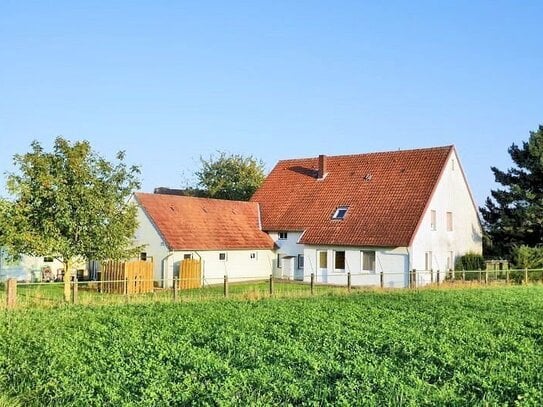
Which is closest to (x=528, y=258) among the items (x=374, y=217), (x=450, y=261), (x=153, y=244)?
(x=450, y=261)

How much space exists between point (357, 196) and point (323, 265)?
4800 millimetres

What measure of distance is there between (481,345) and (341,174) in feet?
92.0

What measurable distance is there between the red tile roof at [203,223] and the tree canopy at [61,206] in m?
→ 7.48

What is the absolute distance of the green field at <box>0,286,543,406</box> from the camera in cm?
828

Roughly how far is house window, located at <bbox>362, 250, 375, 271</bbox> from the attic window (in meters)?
3.17

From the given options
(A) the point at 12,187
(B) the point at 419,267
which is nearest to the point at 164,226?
(A) the point at 12,187

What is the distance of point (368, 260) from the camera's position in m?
33.5

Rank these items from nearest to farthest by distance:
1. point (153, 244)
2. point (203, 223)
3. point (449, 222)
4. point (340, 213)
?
point (153, 244) < point (203, 223) < point (340, 213) < point (449, 222)

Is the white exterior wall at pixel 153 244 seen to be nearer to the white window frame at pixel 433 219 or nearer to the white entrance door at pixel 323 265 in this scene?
the white entrance door at pixel 323 265

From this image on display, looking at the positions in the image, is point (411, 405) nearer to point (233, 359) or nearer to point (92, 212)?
point (233, 359)

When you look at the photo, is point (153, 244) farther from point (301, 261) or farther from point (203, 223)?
point (301, 261)

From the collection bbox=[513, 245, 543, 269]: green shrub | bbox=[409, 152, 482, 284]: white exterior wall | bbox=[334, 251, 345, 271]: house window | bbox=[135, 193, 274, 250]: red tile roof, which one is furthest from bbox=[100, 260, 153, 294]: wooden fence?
bbox=[513, 245, 543, 269]: green shrub

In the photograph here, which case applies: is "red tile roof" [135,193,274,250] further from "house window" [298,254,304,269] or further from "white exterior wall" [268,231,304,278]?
"house window" [298,254,304,269]

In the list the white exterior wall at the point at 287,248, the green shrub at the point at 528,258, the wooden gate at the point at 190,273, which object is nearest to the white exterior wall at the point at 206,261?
the white exterior wall at the point at 287,248
